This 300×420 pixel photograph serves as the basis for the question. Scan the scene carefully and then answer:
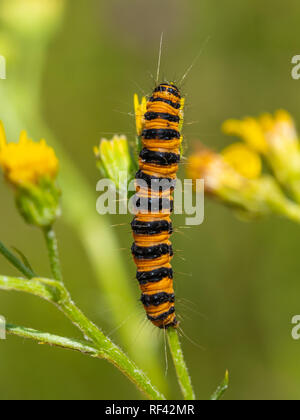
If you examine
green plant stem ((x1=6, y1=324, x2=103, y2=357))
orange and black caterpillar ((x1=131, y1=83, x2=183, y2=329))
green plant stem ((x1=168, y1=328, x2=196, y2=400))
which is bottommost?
green plant stem ((x1=168, y1=328, x2=196, y2=400))

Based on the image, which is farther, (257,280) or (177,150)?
(257,280)

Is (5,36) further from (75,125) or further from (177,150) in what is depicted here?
(177,150)

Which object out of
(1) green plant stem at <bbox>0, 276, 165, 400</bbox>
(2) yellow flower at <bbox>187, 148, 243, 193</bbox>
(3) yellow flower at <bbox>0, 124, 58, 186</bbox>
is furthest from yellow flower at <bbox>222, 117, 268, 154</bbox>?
(1) green plant stem at <bbox>0, 276, 165, 400</bbox>

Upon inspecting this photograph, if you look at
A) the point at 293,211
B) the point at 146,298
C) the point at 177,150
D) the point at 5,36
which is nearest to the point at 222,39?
the point at 5,36

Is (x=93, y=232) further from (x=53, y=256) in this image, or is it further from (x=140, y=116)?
(x=53, y=256)

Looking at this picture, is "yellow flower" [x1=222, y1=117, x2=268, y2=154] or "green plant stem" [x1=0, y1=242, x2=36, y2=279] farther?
"yellow flower" [x1=222, y1=117, x2=268, y2=154]

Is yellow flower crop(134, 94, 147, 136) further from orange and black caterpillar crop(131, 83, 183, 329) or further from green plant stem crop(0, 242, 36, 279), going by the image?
green plant stem crop(0, 242, 36, 279)

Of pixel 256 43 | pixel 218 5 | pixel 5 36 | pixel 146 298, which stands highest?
pixel 218 5
